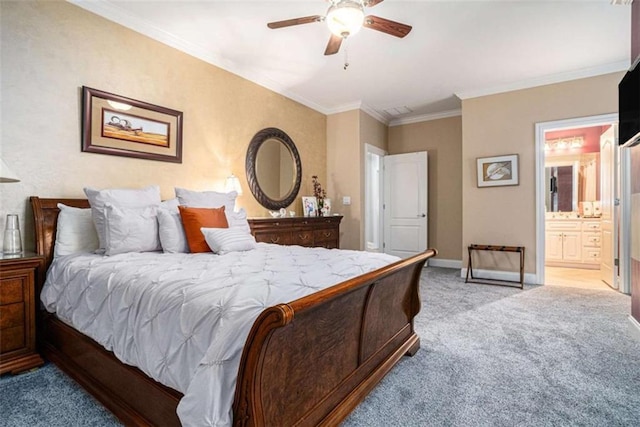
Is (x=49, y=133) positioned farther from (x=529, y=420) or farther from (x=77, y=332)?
(x=529, y=420)

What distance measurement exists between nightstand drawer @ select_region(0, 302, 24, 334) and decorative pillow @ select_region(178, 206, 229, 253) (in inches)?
42.0

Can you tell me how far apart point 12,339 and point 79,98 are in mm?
1803

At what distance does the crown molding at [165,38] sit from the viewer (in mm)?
2572

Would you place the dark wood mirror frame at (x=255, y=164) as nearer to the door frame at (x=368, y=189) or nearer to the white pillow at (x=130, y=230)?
the door frame at (x=368, y=189)

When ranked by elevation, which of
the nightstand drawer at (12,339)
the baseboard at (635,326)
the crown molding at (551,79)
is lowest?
the baseboard at (635,326)

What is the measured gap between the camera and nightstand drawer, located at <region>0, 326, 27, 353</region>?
1.92 meters

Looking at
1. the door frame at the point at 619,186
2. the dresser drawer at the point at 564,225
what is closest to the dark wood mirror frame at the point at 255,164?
the door frame at the point at 619,186

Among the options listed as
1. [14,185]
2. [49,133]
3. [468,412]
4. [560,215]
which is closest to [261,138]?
[49,133]

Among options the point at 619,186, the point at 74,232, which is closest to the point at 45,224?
the point at 74,232

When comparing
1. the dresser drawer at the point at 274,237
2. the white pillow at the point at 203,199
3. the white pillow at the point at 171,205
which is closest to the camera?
the white pillow at the point at 171,205

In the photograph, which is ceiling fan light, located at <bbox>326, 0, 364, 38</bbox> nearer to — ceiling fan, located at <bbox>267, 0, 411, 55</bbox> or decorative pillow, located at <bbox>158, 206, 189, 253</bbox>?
ceiling fan, located at <bbox>267, 0, 411, 55</bbox>

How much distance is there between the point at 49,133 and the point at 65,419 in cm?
198

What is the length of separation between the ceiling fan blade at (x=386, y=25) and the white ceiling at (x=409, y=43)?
0.49 meters

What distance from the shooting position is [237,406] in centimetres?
101
